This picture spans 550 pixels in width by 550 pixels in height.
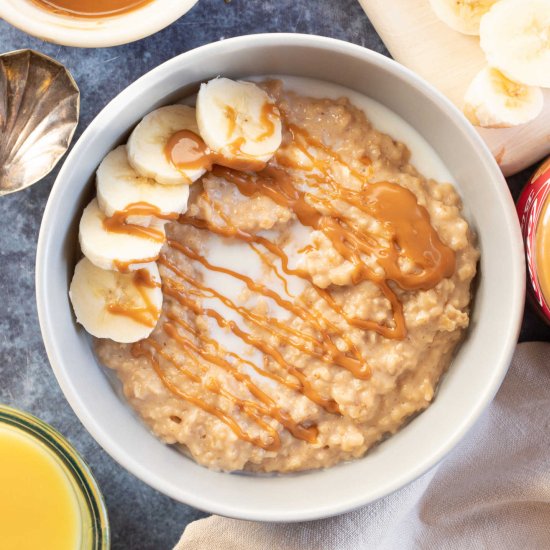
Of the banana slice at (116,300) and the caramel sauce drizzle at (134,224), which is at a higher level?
the caramel sauce drizzle at (134,224)

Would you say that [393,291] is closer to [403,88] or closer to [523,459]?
[403,88]

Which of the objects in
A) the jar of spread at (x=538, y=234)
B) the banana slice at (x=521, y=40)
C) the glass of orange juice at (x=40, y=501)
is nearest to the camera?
the jar of spread at (x=538, y=234)

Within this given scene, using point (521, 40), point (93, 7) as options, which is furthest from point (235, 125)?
point (521, 40)

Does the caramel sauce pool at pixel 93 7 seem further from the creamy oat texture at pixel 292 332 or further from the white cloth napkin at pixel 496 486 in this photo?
the white cloth napkin at pixel 496 486

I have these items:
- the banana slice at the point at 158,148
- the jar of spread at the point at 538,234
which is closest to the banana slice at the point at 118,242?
the banana slice at the point at 158,148

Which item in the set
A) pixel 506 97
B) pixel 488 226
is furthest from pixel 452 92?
pixel 488 226

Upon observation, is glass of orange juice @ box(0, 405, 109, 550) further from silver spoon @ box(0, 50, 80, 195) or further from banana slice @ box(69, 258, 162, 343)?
silver spoon @ box(0, 50, 80, 195)
